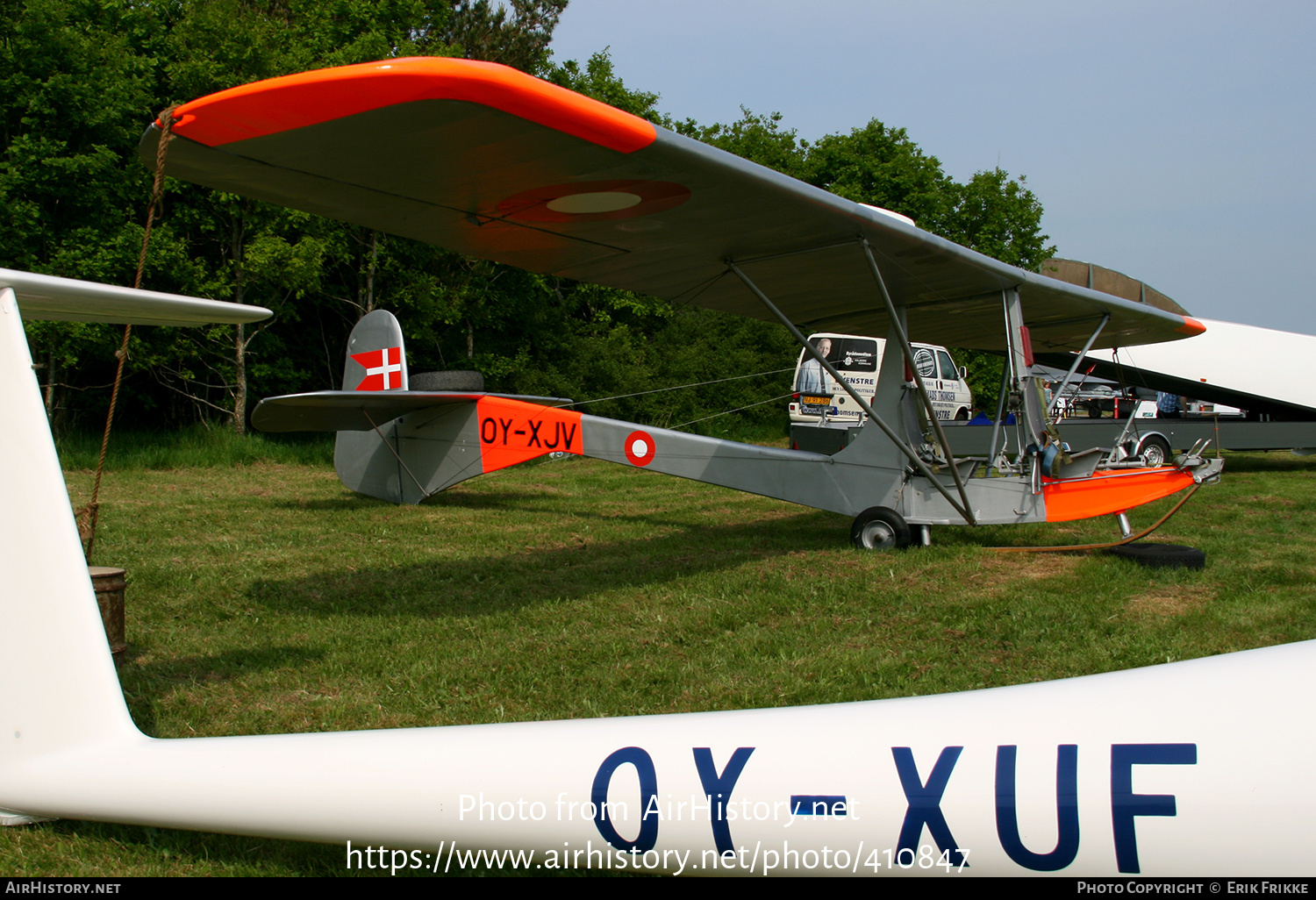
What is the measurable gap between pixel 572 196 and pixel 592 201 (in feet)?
0.58

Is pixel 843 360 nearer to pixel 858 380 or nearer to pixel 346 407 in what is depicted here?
pixel 858 380

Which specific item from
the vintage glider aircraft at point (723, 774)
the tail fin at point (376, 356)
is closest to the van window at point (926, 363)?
the tail fin at point (376, 356)

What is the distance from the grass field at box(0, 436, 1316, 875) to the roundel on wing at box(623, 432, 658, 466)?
77 cm

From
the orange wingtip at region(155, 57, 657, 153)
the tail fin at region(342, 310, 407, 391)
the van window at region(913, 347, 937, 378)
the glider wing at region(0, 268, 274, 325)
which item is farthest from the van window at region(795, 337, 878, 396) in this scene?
the glider wing at region(0, 268, 274, 325)

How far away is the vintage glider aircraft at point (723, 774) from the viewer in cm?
152

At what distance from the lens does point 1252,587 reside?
5.75m

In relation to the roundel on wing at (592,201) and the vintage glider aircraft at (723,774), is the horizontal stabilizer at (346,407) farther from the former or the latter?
the vintage glider aircraft at (723,774)

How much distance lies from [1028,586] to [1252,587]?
1512mm

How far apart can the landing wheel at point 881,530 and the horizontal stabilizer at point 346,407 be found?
3.79 m

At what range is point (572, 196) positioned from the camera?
15.6 feet

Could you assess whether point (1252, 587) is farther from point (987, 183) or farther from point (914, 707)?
point (987, 183)

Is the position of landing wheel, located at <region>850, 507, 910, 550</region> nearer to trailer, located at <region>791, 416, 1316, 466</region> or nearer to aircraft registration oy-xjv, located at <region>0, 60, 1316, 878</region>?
aircraft registration oy-xjv, located at <region>0, 60, 1316, 878</region>

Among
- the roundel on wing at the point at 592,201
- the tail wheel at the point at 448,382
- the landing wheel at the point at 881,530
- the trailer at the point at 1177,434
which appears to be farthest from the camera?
the trailer at the point at 1177,434

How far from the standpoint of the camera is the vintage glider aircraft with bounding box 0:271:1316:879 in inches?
59.9
